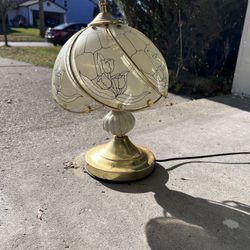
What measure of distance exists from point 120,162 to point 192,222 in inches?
33.0

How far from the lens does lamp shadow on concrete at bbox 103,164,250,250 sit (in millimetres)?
2117

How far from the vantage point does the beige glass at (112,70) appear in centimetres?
248

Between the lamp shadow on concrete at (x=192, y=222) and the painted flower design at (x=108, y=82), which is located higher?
the painted flower design at (x=108, y=82)

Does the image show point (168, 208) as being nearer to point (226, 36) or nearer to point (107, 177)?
point (107, 177)

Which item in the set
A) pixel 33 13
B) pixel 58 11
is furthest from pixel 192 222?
pixel 33 13

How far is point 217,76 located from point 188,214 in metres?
5.22

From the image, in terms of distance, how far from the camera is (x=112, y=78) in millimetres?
2463

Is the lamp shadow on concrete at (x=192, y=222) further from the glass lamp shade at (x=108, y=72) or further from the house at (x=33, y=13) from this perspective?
the house at (x=33, y=13)

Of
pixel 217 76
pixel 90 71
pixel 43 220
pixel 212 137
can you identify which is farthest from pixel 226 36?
pixel 43 220

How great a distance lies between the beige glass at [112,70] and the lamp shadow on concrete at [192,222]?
757 mm

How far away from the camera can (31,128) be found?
4.25m

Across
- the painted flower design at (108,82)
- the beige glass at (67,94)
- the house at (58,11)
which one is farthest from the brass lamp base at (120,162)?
the house at (58,11)

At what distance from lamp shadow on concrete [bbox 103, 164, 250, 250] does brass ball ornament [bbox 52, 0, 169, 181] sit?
21 centimetres

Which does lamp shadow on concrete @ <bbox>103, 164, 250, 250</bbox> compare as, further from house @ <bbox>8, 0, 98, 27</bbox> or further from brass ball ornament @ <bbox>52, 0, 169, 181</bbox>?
house @ <bbox>8, 0, 98, 27</bbox>
